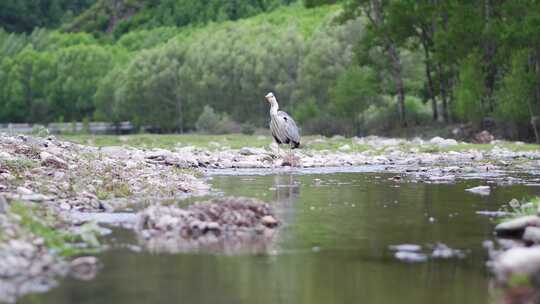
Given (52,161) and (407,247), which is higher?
(52,161)

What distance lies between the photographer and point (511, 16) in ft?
145

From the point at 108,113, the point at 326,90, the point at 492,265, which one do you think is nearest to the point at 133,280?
the point at 492,265

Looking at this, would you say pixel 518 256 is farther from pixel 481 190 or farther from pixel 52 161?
pixel 52 161

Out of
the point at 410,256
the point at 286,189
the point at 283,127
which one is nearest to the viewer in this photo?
the point at 410,256

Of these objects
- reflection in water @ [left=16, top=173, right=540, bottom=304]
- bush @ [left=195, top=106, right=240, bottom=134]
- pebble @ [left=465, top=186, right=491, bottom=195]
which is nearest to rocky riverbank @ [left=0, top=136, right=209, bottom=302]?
reflection in water @ [left=16, top=173, right=540, bottom=304]

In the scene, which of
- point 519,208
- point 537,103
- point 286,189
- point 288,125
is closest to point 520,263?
point 519,208

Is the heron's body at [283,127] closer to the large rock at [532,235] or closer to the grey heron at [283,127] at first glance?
the grey heron at [283,127]

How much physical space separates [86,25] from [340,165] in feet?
426

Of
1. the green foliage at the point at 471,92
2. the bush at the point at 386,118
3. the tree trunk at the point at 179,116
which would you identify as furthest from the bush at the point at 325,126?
the tree trunk at the point at 179,116

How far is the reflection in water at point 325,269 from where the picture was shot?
10188mm

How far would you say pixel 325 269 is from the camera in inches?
454

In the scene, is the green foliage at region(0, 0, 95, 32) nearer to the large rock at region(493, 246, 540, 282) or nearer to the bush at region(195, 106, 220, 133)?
the bush at region(195, 106, 220, 133)

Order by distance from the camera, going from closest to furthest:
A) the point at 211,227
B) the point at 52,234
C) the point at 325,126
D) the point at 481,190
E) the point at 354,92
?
the point at 52,234 → the point at 211,227 → the point at 481,190 → the point at 354,92 → the point at 325,126

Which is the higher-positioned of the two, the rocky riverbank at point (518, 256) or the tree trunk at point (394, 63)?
the tree trunk at point (394, 63)
